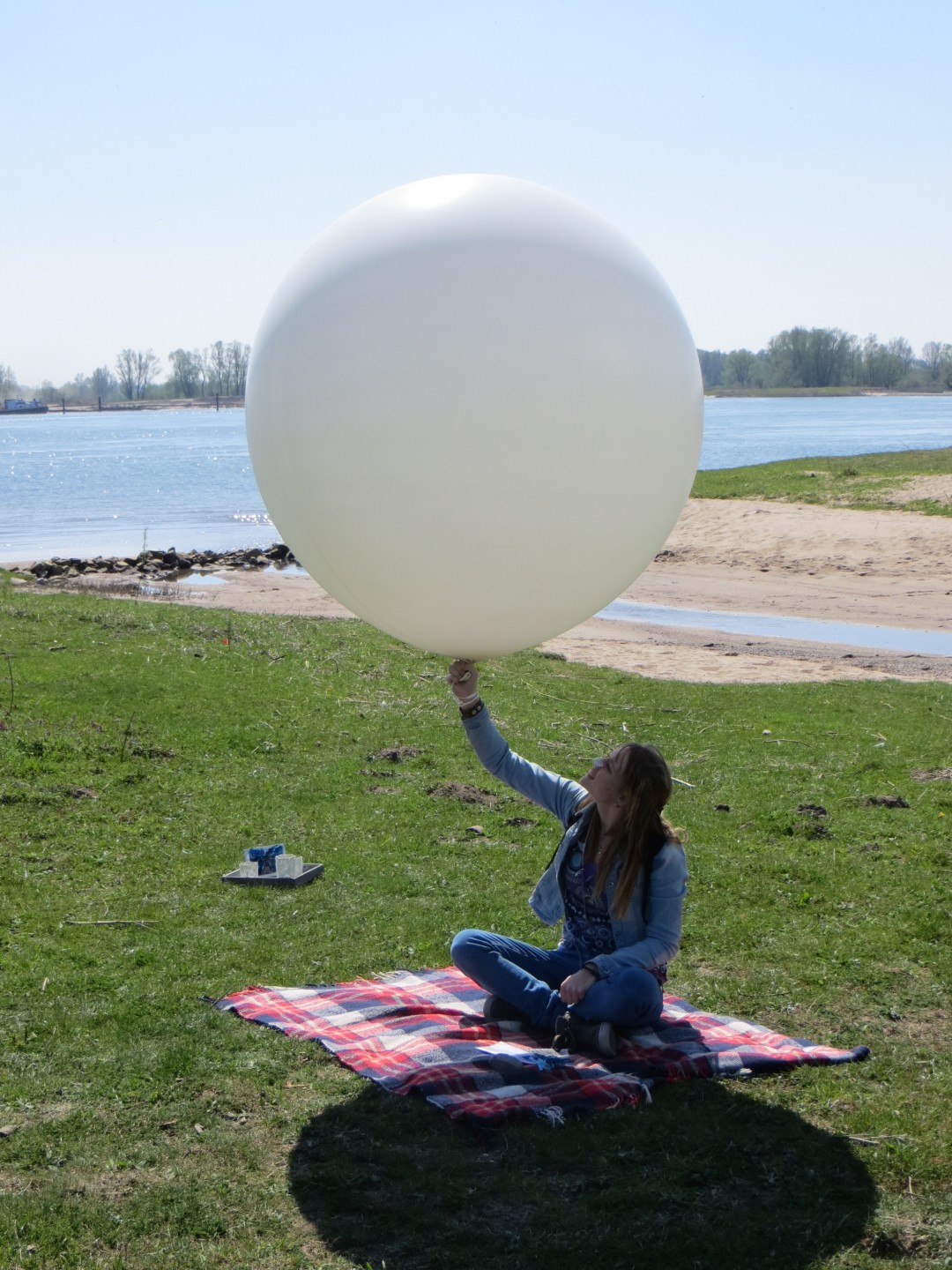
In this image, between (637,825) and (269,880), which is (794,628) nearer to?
(269,880)

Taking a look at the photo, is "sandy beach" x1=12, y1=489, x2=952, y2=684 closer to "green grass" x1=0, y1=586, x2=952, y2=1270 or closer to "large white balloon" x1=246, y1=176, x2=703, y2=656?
"green grass" x1=0, y1=586, x2=952, y2=1270

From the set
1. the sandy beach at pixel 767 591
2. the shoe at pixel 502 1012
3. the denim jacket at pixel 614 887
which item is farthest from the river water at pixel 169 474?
the denim jacket at pixel 614 887

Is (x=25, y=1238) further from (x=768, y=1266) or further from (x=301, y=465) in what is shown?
(x=301, y=465)

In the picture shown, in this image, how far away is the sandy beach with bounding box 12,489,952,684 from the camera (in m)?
17.9

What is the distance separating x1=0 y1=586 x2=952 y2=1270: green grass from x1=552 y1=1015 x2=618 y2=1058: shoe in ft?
1.07

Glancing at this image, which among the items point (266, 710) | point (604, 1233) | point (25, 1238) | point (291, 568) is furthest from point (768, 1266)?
point (291, 568)

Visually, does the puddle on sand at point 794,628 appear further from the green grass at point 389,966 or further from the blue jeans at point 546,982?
the blue jeans at point 546,982

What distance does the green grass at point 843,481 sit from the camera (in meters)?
36.8

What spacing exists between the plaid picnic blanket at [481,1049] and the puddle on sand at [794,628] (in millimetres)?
15121

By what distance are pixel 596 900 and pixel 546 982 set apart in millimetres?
607

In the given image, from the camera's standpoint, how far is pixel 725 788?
32.0ft

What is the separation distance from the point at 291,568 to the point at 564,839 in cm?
2731

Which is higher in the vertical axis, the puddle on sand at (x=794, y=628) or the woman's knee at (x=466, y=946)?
the woman's knee at (x=466, y=946)

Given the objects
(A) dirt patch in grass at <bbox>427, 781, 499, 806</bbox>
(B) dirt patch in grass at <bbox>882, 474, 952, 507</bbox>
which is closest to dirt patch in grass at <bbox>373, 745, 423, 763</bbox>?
(A) dirt patch in grass at <bbox>427, 781, 499, 806</bbox>
